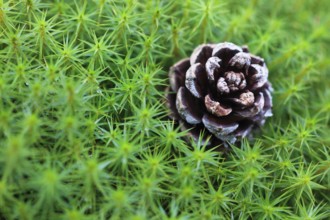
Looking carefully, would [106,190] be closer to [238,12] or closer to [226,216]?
[226,216]

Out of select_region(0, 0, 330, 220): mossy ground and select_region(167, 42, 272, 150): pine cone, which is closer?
select_region(0, 0, 330, 220): mossy ground

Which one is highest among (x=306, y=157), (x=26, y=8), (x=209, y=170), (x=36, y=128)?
(x=26, y=8)

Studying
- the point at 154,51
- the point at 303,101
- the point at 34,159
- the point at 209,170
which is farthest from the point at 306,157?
the point at 34,159

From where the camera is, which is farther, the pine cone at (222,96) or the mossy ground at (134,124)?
the pine cone at (222,96)
